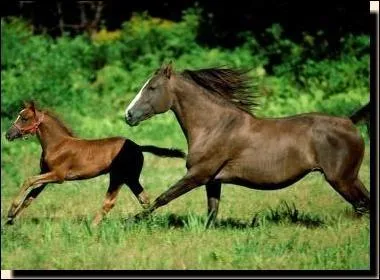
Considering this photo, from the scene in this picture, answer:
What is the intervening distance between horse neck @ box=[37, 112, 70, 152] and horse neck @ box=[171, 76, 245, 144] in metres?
1.49

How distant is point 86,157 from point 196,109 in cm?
142

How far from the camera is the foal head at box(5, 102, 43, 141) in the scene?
7.95m

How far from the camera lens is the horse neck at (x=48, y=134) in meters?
8.07

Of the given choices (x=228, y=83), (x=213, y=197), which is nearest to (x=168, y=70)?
(x=228, y=83)

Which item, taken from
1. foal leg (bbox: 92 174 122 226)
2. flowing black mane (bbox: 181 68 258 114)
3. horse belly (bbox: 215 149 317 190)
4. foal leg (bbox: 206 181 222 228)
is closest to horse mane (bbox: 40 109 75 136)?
foal leg (bbox: 92 174 122 226)

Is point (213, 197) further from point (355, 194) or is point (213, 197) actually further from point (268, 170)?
point (355, 194)

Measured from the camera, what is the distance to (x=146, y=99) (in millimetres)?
7242

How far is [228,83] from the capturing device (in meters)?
7.52

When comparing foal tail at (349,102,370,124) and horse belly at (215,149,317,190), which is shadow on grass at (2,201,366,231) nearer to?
horse belly at (215,149,317,190)

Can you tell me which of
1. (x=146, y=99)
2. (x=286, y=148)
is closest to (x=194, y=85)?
(x=146, y=99)

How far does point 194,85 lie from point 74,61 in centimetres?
1330

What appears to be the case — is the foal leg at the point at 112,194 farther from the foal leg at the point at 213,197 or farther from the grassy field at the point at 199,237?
the foal leg at the point at 213,197

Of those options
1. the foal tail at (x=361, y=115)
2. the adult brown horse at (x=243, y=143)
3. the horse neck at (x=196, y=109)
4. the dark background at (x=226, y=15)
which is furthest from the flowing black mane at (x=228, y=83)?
the dark background at (x=226, y=15)

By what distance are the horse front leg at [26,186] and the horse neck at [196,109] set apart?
156cm
